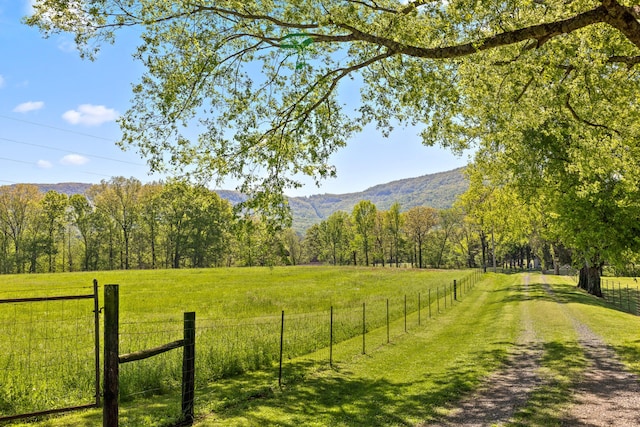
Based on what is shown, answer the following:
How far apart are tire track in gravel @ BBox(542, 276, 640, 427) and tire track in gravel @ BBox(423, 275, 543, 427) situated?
1.02 metres

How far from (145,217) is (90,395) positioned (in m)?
82.2

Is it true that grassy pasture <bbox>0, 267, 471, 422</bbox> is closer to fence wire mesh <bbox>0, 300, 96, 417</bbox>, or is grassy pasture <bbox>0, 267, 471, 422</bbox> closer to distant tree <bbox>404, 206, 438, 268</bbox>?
fence wire mesh <bbox>0, 300, 96, 417</bbox>

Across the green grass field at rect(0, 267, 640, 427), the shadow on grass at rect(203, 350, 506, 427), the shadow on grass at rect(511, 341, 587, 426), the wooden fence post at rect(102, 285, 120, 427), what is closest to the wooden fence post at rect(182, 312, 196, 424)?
the green grass field at rect(0, 267, 640, 427)

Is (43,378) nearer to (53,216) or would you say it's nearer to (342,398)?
(342,398)

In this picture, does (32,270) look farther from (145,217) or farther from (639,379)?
(639,379)

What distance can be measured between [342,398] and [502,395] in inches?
146

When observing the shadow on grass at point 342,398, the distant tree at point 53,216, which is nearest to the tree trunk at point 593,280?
the shadow on grass at point 342,398

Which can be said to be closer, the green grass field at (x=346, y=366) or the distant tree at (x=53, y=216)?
the green grass field at (x=346, y=366)

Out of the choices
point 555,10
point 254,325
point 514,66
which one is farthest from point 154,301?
point 555,10

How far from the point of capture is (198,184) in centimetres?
1370

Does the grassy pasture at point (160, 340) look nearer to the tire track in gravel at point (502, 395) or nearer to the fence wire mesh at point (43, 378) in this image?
the fence wire mesh at point (43, 378)

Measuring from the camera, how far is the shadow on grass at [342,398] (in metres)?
8.16

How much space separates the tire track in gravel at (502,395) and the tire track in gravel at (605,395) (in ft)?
3.34

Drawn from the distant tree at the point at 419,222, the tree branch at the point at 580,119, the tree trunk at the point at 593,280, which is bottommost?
the tree trunk at the point at 593,280
